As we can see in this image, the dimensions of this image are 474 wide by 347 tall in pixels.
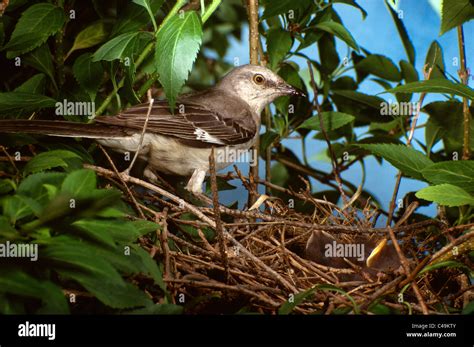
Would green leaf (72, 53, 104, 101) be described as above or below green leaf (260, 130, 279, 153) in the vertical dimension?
above

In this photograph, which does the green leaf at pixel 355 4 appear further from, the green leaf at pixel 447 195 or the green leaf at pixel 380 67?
the green leaf at pixel 447 195

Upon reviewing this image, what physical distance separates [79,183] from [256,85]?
1910mm

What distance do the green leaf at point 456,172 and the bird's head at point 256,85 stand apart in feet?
3.92

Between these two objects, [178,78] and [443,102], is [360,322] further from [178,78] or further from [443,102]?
[443,102]

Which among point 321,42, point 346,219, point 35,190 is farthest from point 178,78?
point 321,42

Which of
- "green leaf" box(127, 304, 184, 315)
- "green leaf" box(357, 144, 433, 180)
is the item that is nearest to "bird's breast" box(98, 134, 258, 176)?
"green leaf" box(357, 144, 433, 180)

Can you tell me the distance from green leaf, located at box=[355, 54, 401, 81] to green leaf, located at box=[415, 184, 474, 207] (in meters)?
1.26

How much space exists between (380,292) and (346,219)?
0.99 m

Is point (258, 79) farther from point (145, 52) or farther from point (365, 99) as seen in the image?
point (145, 52)

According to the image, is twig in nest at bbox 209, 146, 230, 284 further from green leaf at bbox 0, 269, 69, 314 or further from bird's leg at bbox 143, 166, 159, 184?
bird's leg at bbox 143, 166, 159, 184

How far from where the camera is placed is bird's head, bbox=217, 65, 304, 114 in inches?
120

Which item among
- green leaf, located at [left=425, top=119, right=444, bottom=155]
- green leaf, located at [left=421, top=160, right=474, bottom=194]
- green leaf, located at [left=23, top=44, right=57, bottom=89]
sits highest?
green leaf, located at [left=23, top=44, right=57, bottom=89]

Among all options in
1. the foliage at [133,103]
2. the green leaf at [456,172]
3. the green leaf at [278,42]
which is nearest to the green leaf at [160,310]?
the foliage at [133,103]

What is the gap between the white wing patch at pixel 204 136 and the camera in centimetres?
278
